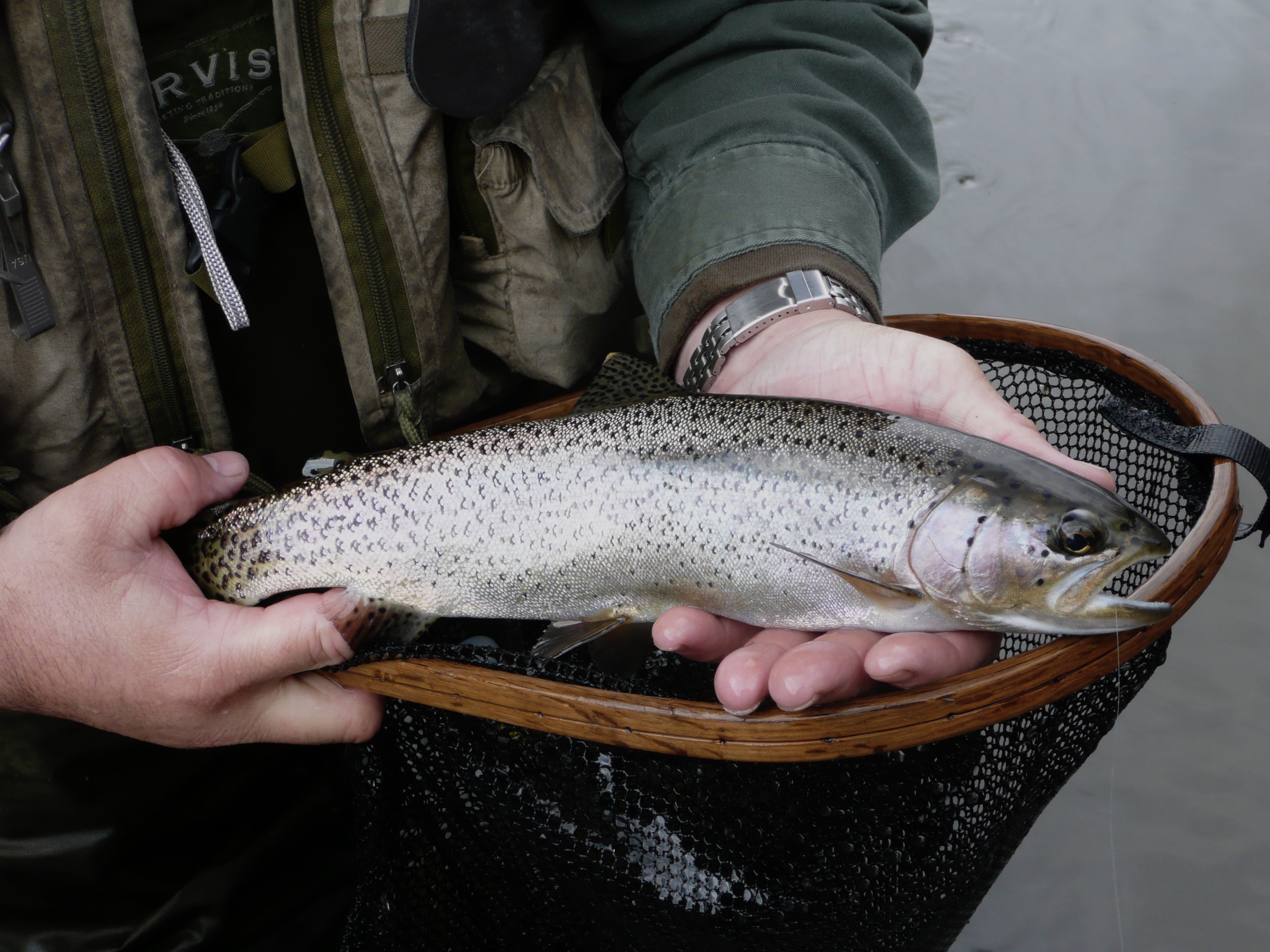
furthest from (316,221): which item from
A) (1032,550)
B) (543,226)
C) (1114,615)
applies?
(1114,615)

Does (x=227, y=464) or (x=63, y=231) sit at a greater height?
(x=63, y=231)

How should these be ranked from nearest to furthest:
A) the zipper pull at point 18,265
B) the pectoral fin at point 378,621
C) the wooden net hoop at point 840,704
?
the wooden net hoop at point 840,704, the zipper pull at point 18,265, the pectoral fin at point 378,621

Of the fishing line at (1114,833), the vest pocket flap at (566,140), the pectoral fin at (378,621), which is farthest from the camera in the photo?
the fishing line at (1114,833)

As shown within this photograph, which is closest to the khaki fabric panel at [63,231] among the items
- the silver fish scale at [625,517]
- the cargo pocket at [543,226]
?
the silver fish scale at [625,517]

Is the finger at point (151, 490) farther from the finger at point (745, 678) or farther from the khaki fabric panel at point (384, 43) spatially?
the finger at point (745, 678)

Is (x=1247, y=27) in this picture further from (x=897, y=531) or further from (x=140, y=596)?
(x=140, y=596)

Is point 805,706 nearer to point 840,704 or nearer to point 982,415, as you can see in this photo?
point 840,704

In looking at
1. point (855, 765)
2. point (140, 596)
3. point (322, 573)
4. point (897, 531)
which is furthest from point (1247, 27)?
point (140, 596)
